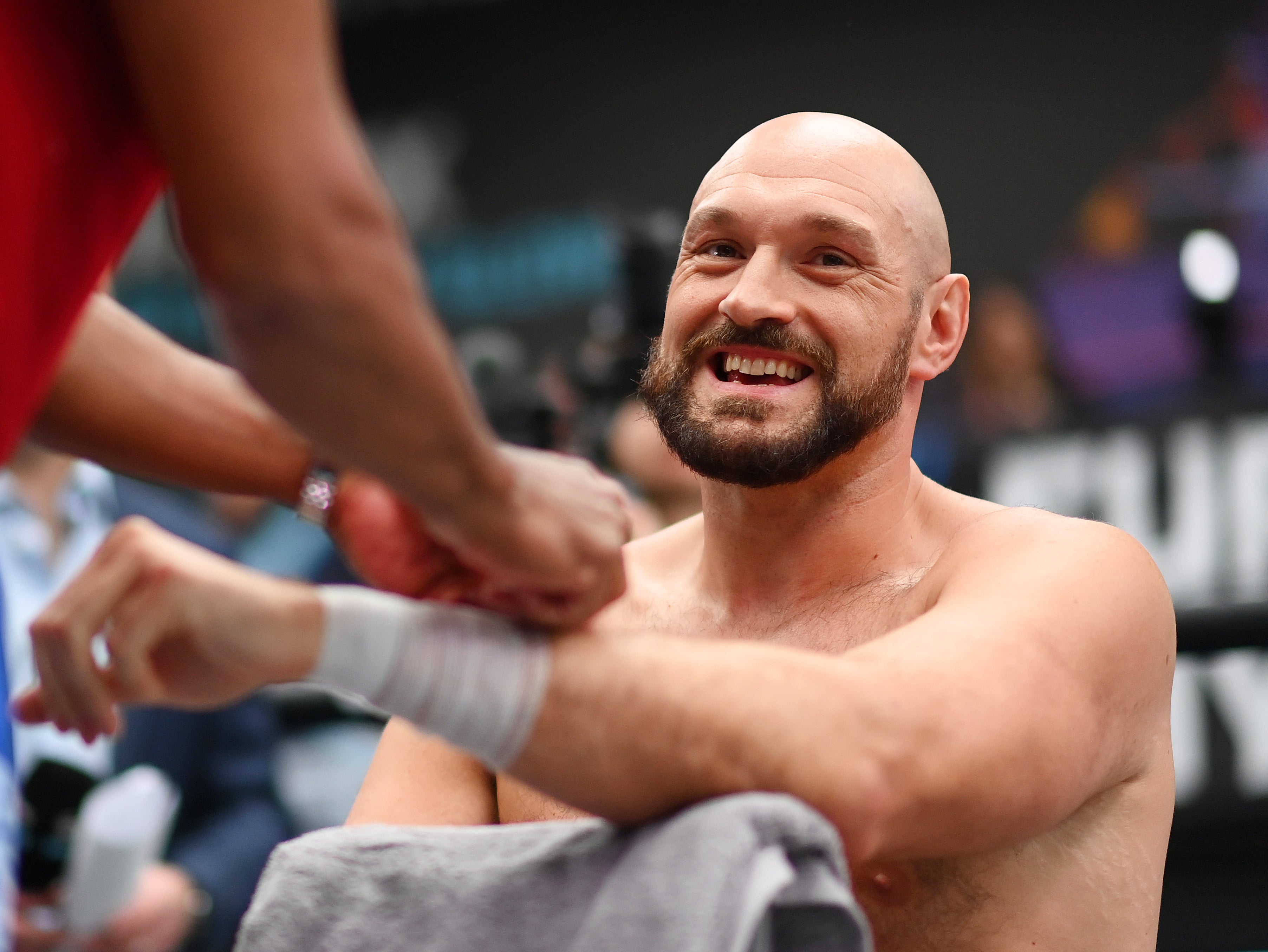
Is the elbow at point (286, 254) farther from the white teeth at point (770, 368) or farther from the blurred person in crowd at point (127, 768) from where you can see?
the blurred person in crowd at point (127, 768)

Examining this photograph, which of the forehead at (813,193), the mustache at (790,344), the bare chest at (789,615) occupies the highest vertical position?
the forehead at (813,193)

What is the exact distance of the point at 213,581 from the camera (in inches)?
35.5

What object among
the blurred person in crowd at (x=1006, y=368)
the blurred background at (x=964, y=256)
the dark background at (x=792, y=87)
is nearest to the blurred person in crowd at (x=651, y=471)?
the blurred background at (x=964, y=256)

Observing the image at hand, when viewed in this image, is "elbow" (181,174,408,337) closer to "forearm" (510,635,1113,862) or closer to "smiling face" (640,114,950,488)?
"forearm" (510,635,1113,862)

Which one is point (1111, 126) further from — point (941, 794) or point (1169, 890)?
point (941, 794)

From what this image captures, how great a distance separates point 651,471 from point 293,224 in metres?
2.08

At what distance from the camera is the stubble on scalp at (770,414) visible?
143cm

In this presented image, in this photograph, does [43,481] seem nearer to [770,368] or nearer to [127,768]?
[127,768]

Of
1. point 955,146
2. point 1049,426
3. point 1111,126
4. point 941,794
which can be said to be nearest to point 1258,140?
point 1111,126

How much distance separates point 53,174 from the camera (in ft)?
2.66

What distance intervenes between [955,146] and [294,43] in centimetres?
497

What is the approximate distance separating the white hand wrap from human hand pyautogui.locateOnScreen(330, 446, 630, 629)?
0.14 ft

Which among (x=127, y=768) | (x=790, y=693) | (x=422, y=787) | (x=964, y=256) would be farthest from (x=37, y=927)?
(x=964, y=256)

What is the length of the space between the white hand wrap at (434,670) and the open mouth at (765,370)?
1.98ft
